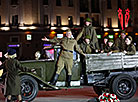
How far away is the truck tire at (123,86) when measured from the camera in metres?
11.2

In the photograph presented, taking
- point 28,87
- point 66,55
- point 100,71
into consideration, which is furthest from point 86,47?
point 28,87

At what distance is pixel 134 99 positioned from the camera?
1152 centimetres

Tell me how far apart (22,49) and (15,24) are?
12.1ft

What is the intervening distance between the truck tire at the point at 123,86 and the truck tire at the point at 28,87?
268cm

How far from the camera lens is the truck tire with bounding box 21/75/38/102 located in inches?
423

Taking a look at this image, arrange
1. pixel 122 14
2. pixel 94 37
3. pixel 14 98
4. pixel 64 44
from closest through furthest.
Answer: pixel 14 98, pixel 64 44, pixel 94 37, pixel 122 14

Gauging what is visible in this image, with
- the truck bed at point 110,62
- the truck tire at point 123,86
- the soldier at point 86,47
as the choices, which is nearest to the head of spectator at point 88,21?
the soldier at point 86,47

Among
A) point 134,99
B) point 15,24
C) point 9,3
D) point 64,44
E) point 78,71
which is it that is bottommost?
point 134,99

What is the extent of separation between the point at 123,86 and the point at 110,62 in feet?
3.15

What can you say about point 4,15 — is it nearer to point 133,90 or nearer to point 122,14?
point 122,14

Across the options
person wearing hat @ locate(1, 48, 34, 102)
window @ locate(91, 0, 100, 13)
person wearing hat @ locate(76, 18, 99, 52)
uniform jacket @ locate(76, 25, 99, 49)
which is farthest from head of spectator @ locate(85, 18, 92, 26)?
window @ locate(91, 0, 100, 13)

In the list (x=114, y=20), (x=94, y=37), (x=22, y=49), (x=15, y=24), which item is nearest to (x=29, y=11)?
(x=15, y=24)

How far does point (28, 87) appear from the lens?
10.9 metres

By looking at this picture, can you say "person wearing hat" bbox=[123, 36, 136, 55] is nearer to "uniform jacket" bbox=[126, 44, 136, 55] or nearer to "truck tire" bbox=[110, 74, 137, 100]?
"uniform jacket" bbox=[126, 44, 136, 55]
